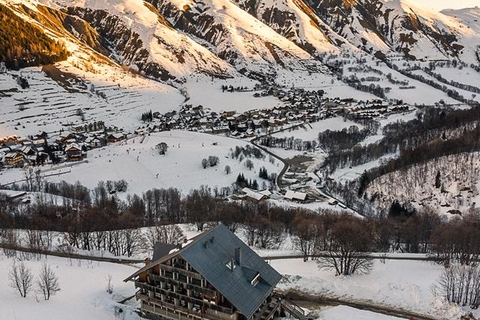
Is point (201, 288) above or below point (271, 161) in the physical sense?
above

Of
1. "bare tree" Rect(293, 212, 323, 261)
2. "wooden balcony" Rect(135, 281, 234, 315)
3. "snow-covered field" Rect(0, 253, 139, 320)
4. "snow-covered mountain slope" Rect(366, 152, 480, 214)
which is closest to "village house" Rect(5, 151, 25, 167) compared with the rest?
"snow-covered field" Rect(0, 253, 139, 320)

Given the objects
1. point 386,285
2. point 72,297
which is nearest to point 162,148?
point 72,297

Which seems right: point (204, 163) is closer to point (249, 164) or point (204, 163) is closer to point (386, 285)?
point (249, 164)

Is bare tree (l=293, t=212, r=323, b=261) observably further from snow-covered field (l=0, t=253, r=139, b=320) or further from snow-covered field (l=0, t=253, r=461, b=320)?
snow-covered field (l=0, t=253, r=139, b=320)

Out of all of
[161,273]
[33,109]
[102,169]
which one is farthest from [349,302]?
[33,109]

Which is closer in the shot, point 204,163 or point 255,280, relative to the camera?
point 255,280

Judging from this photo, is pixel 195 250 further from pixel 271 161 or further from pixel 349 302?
pixel 271 161

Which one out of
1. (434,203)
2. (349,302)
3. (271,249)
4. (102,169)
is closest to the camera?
(349,302)
